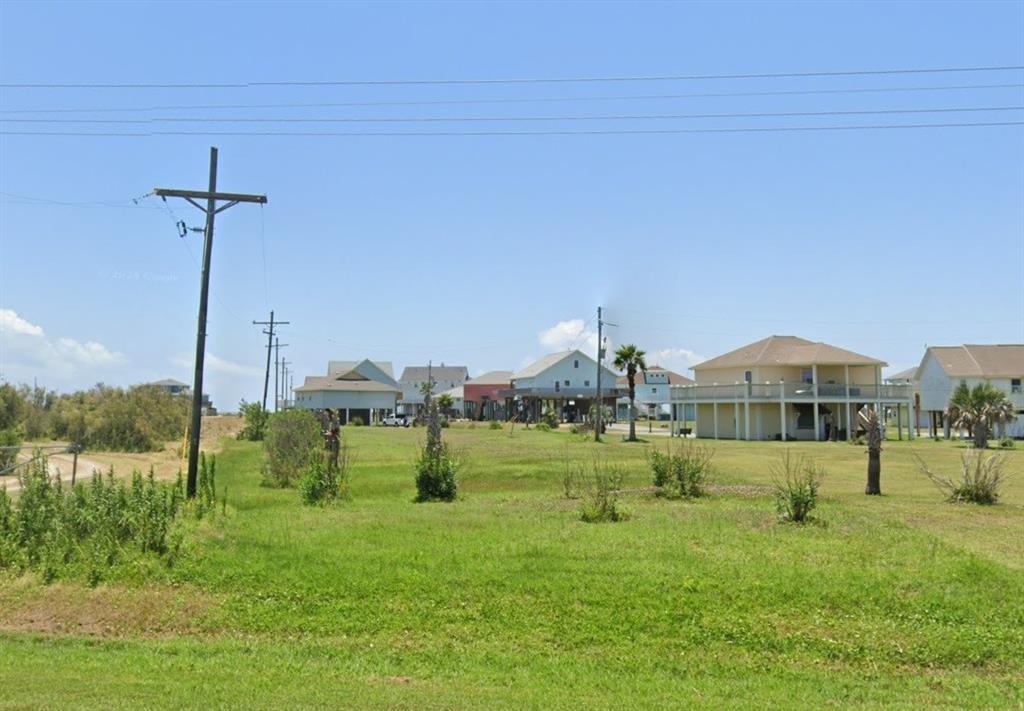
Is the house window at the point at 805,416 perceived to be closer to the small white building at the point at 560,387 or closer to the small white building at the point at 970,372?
the small white building at the point at 970,372

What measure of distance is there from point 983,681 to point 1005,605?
82.4 inches

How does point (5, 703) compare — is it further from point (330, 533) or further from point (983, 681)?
point (983, 681)

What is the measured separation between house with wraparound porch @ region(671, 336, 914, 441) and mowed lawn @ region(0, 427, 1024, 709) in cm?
5158

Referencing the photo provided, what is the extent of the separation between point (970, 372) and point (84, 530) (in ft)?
254

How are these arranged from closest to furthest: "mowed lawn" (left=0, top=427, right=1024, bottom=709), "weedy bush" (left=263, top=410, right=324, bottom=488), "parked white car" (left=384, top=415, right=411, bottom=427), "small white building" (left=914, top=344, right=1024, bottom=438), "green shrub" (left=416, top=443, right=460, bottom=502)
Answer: "mowed lawn" (left=0, top=427, right=1024, bottom=709) → "green shrub" (left=416, top=443, right=460, bottom=502) → "weedy bush" (left=263, top=410, right=324, bottom=488) → "small white building" (left=914, top=344, right=1024, bottom=438) → "parked white car" (left=384, top=415, right=411, bottom=427)

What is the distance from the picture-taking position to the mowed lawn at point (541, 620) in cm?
834

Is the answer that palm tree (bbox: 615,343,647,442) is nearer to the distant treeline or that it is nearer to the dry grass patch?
the distant treeline

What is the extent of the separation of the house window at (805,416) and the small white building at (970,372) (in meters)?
13.5

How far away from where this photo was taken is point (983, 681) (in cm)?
868

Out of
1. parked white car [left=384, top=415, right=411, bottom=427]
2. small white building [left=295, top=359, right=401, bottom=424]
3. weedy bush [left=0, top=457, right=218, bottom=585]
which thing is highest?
small white building [left=295, top=359, right=401, bottom=424]

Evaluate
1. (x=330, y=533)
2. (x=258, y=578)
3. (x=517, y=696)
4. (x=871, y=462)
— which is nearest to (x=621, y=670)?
(x=517, y=696)

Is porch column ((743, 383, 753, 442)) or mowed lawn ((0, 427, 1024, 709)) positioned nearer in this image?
mowed lawn ((0, 427, 1024, 709))

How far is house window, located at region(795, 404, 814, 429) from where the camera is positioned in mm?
68000

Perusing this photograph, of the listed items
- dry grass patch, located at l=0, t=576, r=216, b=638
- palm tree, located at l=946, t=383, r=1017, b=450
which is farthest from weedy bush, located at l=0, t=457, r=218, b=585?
palm tree, located at l=946, t=383, r=1017, b=450
